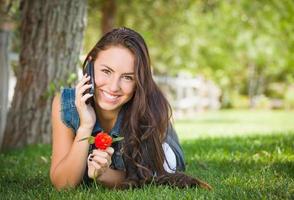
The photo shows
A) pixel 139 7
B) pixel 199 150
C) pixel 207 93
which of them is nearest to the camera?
pixel 199 150

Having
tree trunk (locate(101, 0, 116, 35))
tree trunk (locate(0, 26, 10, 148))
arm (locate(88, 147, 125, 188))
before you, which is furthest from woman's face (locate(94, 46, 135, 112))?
tree trunk (locate(101, 0, 116, 35))

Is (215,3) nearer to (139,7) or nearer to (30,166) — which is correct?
(139,7)

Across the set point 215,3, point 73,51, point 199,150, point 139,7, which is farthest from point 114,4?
point 199,150

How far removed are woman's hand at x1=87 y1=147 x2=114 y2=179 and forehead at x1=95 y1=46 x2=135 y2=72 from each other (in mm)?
529

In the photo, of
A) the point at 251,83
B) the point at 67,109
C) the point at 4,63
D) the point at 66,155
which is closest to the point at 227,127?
the point at 4,63

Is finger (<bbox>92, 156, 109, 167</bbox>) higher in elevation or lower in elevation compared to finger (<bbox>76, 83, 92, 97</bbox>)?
lower

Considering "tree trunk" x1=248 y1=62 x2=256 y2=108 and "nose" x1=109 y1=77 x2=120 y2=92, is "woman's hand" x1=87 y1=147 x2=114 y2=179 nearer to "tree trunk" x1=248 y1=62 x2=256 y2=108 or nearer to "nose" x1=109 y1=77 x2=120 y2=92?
"nose" x1=109 y1=77 x2=120 y2=92

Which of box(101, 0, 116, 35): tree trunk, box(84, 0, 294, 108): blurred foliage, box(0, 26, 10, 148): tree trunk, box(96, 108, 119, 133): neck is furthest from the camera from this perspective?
box(84, 0, 294, 108): blurred foliage

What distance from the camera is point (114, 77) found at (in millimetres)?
3281

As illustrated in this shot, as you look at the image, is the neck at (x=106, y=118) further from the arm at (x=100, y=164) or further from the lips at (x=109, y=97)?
the arm at (x=100, y=164)

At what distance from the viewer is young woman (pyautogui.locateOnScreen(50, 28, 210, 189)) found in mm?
3295

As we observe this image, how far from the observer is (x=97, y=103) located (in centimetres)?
346

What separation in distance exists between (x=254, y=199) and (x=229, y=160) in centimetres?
194

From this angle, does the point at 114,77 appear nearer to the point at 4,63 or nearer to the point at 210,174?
the point at 210,174
